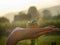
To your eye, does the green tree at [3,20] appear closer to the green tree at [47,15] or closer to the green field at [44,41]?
the green field at [44,41]

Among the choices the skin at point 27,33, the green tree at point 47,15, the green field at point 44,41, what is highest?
the green tree at point 47,15

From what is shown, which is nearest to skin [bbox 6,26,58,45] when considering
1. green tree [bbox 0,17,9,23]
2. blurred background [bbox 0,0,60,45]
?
blurred background [bbox 0,0,60,45]

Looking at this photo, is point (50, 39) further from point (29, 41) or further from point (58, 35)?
point (29, 41)

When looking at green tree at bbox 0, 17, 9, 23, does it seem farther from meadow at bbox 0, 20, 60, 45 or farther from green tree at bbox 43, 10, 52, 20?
green tree at bbox 43, 10, 52, 20

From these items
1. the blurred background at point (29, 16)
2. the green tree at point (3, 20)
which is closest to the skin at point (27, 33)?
the blurred background at point (29, 16)

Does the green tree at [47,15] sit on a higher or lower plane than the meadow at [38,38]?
higher

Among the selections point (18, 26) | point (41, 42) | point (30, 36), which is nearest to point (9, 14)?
point (18, 26)

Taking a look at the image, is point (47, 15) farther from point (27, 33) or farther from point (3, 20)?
point (3, 20)

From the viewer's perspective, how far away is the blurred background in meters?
1.36

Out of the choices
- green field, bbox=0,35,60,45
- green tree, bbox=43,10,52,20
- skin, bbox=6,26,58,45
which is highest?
green tree, bbox=43,10,52,20

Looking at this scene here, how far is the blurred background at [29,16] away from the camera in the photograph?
1356mm

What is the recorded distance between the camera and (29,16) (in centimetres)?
138

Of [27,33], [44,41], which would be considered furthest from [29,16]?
[44,41]

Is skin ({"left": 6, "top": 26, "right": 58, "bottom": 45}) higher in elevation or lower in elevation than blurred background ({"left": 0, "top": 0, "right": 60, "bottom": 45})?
lower
